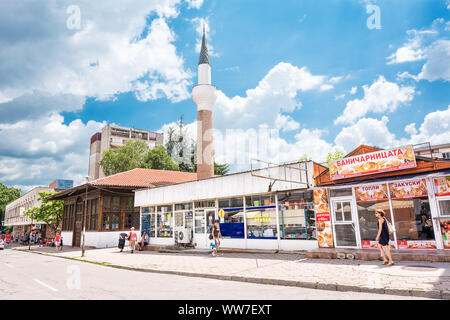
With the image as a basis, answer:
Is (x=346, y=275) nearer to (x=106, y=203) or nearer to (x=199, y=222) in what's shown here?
(x=199, y=222)

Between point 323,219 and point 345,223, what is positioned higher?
point 323,219

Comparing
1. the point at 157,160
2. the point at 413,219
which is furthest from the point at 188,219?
the point at 157,160

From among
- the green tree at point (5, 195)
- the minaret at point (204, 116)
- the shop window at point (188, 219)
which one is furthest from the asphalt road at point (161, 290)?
the green tree at point (5, 195)

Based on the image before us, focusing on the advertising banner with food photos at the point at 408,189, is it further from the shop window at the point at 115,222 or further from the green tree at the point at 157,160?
the green tree at the point at 157,160

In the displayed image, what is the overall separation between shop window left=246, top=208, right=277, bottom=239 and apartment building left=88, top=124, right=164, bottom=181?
198 ft

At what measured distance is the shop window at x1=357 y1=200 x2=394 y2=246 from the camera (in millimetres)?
12273

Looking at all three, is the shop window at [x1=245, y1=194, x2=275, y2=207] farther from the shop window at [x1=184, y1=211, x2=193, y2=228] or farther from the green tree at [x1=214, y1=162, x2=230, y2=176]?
the green tree at [x1=214, y1=162, x2=230, y2=176]

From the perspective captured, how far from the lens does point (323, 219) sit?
13359 mm

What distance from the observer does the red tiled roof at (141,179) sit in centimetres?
2612

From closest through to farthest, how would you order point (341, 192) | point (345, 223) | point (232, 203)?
point (345, 223) < point (341, 192) < point (232, 203)

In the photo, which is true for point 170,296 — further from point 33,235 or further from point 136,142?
point 136,142

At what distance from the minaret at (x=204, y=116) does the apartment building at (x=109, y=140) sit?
44.5 meters

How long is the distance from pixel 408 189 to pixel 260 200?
6.74 meters

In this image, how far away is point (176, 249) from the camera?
61.8 ft
